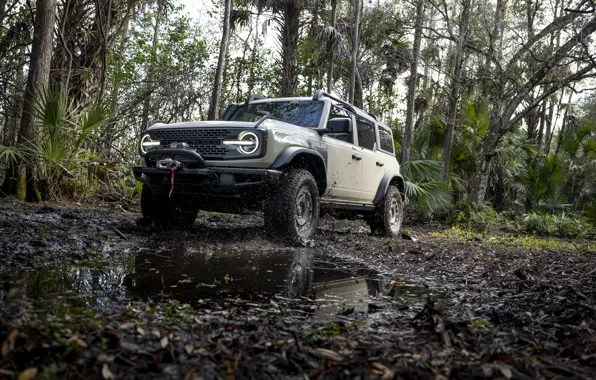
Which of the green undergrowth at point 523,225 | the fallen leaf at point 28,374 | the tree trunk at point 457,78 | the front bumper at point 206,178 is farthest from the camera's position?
the tree trunk at point 457,78

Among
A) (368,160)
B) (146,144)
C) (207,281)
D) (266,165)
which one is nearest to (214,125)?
(266,165)

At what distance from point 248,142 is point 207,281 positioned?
6.67 feet

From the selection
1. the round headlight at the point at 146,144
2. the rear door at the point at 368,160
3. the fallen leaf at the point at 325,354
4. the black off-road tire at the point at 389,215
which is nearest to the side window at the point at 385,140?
the rear door at the point at 368,160

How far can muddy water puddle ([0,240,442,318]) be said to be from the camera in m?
2.67

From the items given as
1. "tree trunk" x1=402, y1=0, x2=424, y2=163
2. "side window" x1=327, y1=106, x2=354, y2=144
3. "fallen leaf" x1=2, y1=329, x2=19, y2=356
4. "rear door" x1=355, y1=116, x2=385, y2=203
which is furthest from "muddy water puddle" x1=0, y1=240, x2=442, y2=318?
"tree trunk" x1=402, y1=0, x2=424, y2=163

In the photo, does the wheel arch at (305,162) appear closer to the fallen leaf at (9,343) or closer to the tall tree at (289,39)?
the fallen leaf at (9,343)

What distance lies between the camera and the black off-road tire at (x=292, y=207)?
5191 mm

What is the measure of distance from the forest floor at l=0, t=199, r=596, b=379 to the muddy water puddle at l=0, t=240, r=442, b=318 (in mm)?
15

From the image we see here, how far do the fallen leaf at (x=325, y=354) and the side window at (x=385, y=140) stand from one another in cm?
620

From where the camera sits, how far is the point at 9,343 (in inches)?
63.2

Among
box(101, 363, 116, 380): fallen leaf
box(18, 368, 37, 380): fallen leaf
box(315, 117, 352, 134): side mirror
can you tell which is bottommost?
box(101, 363, 116, 380): fallen leaf

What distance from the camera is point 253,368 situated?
169cm

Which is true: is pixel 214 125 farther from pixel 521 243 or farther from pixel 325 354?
pixel 521 243

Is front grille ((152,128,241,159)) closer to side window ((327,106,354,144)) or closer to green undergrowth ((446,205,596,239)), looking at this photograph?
side window ((327,106,354,144))
